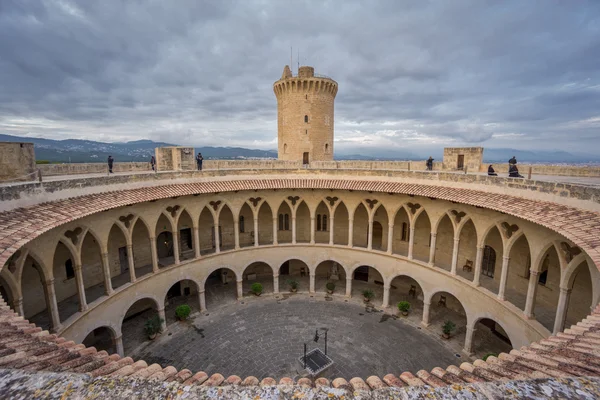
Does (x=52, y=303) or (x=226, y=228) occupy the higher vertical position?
(x=226, y=228)

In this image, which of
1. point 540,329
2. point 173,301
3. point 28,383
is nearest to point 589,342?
point 28,383

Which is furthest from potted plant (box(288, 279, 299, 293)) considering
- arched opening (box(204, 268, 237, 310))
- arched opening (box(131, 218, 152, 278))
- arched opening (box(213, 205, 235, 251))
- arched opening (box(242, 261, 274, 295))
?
arched opening (box(131, 218, 152, 278))

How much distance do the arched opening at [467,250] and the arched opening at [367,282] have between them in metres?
6.92

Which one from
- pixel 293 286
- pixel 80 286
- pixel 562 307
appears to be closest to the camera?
pixel 562 307

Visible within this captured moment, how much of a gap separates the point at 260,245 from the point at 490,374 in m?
22.0

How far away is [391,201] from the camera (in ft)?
74.8

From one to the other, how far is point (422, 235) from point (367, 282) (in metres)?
7.13

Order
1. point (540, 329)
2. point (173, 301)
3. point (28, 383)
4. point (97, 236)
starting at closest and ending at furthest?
point (28, 383)
point (540, 329)
point (97, 236)
point (173, 301)

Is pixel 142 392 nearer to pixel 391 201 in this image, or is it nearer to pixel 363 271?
pixel 391 201

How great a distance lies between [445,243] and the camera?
23.0 meters

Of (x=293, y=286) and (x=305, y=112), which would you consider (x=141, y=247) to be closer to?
(x=293, y=286)

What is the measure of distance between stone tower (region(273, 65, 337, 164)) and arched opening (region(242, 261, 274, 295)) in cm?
1325

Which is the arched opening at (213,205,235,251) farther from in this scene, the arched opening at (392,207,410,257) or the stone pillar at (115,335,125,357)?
→ the arched opening at (392,207,410,257)

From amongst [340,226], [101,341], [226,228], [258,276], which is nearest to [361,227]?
[340,226]
